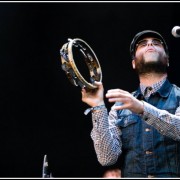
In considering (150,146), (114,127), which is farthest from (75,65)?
(150,146)

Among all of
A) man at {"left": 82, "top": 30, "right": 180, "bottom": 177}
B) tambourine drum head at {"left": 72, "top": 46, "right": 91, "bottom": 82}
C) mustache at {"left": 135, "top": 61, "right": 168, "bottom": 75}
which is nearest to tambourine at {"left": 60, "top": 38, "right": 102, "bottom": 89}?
man at {"left": 82, "top": 30, "right": 180, "bottom": 177}

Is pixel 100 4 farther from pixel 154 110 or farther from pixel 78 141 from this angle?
pixel 154 110

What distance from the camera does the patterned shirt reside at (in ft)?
6.50

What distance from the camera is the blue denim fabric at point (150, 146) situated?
2.14 metres

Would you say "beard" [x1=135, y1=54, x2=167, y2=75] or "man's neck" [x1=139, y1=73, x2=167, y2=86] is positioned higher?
"beard" [x1=135, y1=54, x2=167, y2=75]

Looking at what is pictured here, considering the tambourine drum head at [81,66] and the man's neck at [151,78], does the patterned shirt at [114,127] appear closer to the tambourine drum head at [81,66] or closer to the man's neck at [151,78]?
the man's neck at [151,78]

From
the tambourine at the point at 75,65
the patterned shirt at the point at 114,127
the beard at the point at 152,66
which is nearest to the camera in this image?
the patterned shirt at the point at 114,127

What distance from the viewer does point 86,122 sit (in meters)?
3.06

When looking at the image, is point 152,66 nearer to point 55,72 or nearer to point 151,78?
point 151,78

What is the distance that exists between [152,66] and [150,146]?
0.44m

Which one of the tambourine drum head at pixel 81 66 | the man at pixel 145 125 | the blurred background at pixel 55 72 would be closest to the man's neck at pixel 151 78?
the man at pixel 145 125

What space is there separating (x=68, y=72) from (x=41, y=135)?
1019 mm

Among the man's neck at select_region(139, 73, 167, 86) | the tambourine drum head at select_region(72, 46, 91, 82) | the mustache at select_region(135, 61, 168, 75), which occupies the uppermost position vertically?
the tambourine drum head at select_region(72, 46, 91, 82)

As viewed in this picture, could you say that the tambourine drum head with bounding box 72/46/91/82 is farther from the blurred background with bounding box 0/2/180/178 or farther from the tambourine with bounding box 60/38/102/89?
the tambourine with bounding box 60/38/102/89
